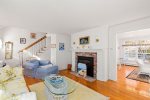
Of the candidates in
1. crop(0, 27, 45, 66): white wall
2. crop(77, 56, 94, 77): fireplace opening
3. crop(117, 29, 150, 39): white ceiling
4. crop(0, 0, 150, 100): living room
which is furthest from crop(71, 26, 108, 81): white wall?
crop(0, 27, 45, 66): white wall

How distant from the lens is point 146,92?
2891 millimetres

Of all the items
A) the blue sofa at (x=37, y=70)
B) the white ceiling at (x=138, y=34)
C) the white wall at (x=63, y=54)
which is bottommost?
the blue sofa at (x=37, y=70)

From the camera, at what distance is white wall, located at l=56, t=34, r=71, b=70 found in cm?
571

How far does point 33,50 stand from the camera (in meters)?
6.50

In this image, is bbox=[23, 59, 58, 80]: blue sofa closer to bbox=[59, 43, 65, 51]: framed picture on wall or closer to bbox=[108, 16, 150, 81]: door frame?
bbox=[59, 43, 65, 51]: framed picture on wall

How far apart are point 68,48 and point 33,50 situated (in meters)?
2.27

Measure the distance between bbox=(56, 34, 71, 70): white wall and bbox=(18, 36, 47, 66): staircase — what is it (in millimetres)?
1536

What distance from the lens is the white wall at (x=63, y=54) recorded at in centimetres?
571

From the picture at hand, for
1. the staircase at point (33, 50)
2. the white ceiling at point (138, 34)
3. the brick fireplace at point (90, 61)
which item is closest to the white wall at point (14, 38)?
the staircase at point (33, 50)

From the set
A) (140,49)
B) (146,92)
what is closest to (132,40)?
(140,49)

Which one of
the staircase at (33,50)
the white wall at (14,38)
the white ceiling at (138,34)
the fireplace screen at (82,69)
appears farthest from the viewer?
the staircase at (33,50)

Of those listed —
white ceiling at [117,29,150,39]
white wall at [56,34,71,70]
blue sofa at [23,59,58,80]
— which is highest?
white ceiling at [117,29,150,39]

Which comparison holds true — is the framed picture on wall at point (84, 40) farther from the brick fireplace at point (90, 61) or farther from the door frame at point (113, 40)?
the door frame at point (113, 40)

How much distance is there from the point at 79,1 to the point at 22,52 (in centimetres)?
530
